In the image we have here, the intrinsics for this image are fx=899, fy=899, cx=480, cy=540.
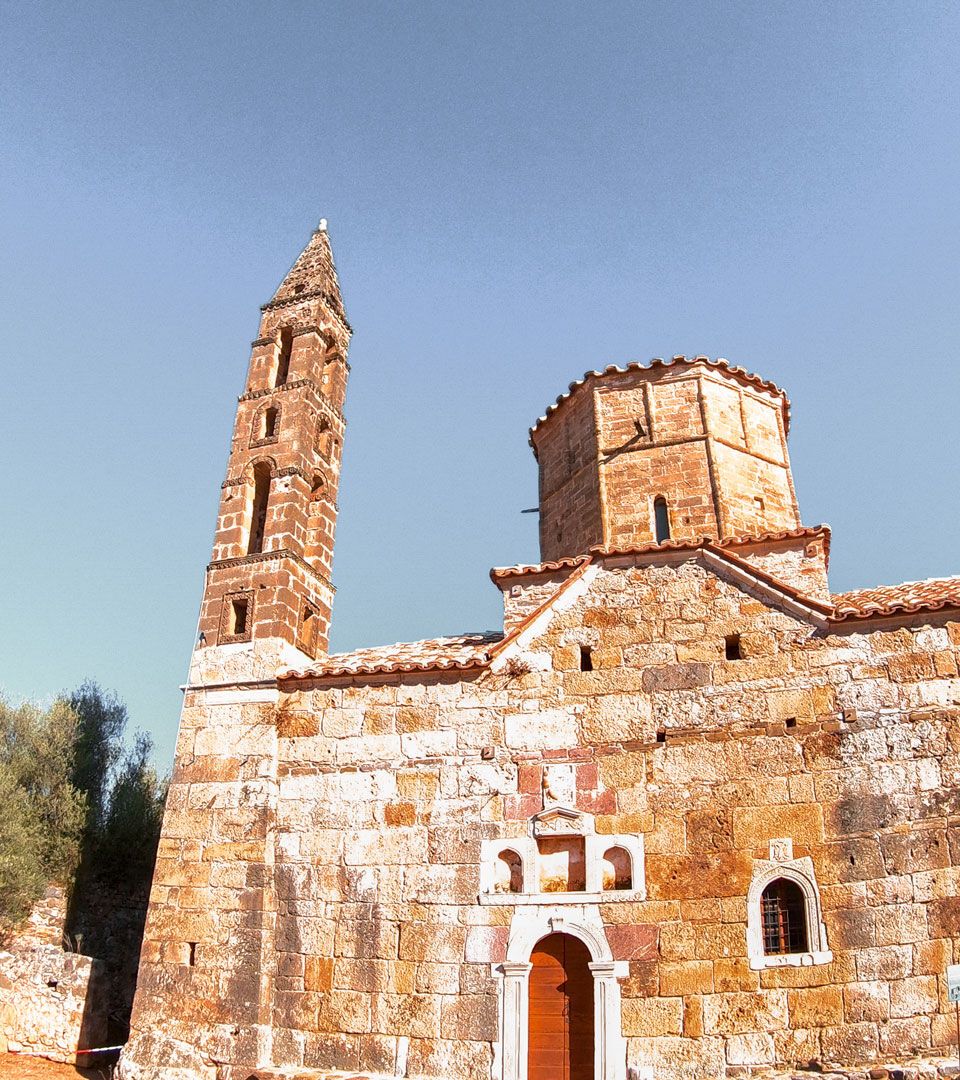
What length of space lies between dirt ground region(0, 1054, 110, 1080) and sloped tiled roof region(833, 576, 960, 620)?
10.1 m

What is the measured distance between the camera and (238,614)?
12.1m

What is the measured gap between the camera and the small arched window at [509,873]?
9.31 meters

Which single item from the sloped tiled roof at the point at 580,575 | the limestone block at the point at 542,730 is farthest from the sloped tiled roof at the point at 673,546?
the limestone block at the point at 542,730

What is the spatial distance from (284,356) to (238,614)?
4.56 m

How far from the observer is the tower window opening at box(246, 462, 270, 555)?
42.6ft

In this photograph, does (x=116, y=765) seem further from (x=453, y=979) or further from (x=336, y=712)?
(x=453, y=979)

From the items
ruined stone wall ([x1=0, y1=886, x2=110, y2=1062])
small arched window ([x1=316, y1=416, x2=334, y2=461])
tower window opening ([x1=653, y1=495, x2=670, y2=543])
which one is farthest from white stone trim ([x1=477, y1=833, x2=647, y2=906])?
small arched window ([x1=316, y1=416, x2=334, y2=461])

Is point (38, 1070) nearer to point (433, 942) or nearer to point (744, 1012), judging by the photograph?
point (433, 942)

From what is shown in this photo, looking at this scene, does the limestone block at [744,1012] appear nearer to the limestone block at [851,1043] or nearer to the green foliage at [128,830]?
Answer: the limestone block at [851,1043]

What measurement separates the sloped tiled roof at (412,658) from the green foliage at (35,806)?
513 cm

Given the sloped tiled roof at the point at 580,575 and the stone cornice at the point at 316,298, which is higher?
the stone cornice at the point at 316,298

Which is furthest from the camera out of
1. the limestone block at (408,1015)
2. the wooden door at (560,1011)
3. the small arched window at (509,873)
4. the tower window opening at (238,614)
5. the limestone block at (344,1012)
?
the tower window opening at (238,614)

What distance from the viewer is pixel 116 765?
639 inches

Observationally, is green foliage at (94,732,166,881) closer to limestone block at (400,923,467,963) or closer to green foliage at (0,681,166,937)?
green foliage at (0,681,166,937)
